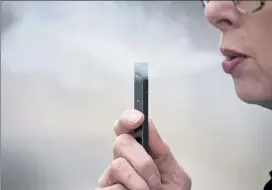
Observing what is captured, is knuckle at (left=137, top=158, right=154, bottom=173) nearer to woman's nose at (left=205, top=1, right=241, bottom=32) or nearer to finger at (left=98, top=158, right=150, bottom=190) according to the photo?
finger at (left=98, top=158, right=150, bottom=190)

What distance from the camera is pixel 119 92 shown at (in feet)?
2.34

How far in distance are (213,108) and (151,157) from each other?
0.22 meters

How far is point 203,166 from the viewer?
708mm

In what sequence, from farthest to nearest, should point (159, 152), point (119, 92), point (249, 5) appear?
point (119, 92) < point (159, 152) < point (249, 5)

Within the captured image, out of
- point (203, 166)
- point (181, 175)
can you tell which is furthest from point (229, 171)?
point (181, 175)

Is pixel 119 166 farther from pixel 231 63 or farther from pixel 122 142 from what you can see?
pixel 231 63

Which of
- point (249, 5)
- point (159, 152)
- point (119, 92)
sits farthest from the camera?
point (119, 92)

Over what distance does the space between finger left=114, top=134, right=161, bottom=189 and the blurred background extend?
0.15 m

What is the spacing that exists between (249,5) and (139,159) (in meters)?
0.18

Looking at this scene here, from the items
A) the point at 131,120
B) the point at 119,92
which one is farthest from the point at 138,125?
the point at 119,92

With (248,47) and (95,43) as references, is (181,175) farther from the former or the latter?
(95,43)

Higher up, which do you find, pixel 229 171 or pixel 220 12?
pixel 220 12

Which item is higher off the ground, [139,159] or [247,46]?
[247,46]

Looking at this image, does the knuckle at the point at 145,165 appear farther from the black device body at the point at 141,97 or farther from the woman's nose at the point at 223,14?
the woman's nose at the point at 223,14
